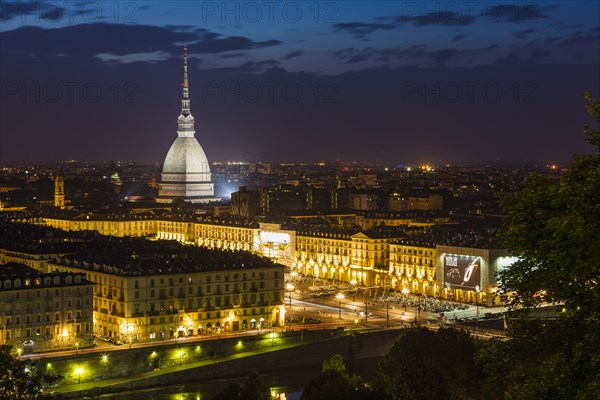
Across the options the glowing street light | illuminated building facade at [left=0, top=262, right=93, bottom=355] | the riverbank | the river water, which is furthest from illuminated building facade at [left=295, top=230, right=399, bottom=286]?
illuminated building facade at [left=0, top=262, right=93, bottom=355]

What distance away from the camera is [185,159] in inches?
5123

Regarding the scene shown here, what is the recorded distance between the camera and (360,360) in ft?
171

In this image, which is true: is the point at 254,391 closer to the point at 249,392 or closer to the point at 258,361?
the point at 249,392

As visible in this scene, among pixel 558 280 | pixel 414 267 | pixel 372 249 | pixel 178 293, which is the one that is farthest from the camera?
pixel 372 249

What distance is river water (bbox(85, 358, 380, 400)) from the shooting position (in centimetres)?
4412

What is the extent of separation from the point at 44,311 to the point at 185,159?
270 feet

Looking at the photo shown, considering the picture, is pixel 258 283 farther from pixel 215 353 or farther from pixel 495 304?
pixel 495 304

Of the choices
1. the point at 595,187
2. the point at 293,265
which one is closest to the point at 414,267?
the point at 293,265

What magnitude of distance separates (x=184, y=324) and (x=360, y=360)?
817cm

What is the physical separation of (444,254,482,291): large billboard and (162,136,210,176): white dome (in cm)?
6592

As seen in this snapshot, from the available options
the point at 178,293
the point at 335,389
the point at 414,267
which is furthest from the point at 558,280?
the point at 414,267

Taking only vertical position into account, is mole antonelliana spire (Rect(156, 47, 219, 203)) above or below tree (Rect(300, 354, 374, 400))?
above

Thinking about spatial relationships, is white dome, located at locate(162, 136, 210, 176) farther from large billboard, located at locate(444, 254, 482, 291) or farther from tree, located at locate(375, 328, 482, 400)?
tree, located at locate(375, 328, 482, 400)

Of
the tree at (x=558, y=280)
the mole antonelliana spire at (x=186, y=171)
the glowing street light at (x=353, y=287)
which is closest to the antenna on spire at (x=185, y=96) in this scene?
the mole antonelliana spire at (x=186, y=171)
